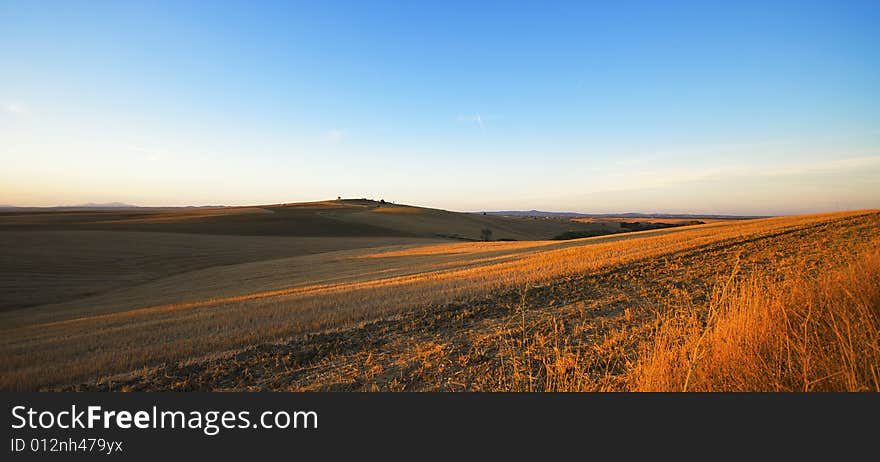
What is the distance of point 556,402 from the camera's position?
12.4ft

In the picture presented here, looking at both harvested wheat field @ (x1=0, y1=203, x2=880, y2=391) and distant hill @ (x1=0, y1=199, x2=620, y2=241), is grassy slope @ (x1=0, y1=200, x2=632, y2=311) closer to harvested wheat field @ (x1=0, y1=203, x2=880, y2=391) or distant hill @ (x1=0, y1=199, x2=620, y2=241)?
A: distant hill @ (x1=0, y1=199, x2=620, y2=241)

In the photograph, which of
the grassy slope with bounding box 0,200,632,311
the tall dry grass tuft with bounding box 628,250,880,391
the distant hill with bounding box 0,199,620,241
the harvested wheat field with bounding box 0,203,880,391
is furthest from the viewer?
the distant hill with bounding box 0,199,620,241

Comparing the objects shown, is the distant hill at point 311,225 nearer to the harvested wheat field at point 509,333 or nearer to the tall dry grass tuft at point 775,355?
the harvested wheat field at point 509,333

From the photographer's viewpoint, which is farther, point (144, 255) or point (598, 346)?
point (144, 255)

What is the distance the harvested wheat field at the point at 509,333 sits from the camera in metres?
4.35

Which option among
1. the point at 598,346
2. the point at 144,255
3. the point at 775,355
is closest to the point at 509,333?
the point at 598,346

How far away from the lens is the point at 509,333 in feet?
25.5

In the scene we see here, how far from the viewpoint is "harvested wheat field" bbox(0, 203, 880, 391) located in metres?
4.35

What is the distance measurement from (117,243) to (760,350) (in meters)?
51.4

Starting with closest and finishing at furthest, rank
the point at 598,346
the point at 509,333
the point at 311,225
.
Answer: the point at 598,346 → the point at 509,333 → the point at 311,225

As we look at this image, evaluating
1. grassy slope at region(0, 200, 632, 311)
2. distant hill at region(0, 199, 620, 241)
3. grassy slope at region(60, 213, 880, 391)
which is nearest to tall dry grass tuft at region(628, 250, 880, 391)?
grassy slope at region(60, 213, 880, 391)

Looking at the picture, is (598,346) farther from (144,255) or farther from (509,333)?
(144,255)

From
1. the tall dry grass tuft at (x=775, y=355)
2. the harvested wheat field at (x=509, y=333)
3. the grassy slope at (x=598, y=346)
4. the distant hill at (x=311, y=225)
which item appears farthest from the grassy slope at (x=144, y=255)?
the tall dry grass tuft at (x=775, y=355)

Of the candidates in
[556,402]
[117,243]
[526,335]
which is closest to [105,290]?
[117,243]
